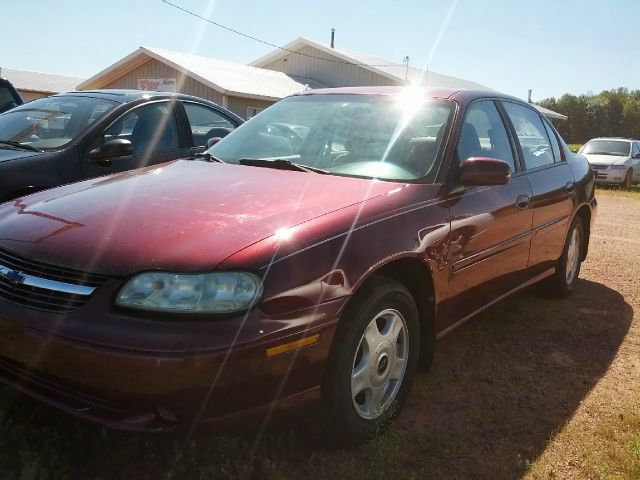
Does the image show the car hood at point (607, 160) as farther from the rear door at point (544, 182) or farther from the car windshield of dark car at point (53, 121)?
the car windshield of dark car at point (53, 121)

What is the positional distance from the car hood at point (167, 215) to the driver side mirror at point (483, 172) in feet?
1.55

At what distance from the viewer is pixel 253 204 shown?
258 centimetres

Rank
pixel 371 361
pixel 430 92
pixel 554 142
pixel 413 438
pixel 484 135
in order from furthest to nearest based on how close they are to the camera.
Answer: pixel 554 142 → pixel 484 135 → pixel 430 92 → pixel 413 438 → pixel 371 361

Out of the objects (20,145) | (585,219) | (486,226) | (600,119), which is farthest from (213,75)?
(600,119)

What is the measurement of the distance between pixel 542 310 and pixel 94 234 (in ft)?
12.2

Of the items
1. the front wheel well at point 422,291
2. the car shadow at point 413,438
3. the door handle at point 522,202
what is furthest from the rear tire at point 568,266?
the front wheel well at point 422,291

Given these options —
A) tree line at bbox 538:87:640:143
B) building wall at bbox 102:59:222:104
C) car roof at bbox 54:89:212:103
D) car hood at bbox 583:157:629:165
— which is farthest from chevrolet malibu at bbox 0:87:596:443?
tree line at bbox 538:87:640:143

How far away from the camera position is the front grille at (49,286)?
2.16 m

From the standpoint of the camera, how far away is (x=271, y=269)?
2.15 m

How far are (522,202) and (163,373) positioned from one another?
2681 mm

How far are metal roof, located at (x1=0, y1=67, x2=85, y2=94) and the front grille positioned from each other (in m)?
38.2

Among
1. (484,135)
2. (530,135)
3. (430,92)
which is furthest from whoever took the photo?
(530,135)

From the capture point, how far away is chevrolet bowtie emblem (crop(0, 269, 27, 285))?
2.27 metres

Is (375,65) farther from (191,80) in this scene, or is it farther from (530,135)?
(530,135)
